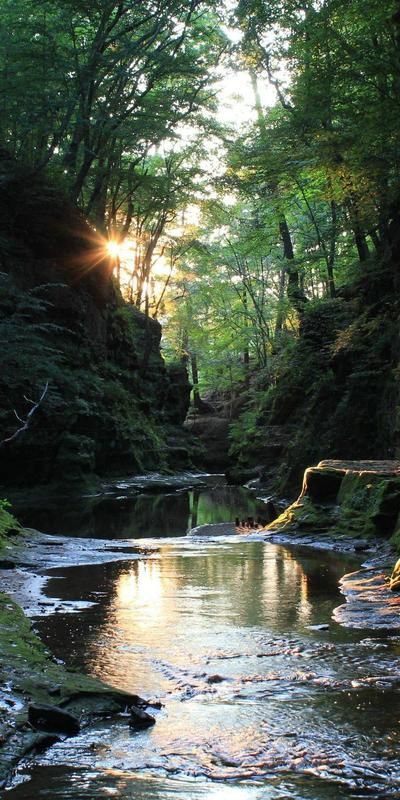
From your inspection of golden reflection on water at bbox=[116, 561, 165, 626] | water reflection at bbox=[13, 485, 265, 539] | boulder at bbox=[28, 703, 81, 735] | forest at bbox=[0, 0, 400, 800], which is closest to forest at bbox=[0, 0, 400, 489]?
forest at bbox=[0, 0, 400, 800]

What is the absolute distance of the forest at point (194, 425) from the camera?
3193mm

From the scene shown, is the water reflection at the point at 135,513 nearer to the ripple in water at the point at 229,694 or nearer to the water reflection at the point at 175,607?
the water reflection at the point at 175,607

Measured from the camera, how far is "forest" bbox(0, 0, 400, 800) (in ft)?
10.5

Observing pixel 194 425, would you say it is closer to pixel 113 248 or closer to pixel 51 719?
pixel 113 248

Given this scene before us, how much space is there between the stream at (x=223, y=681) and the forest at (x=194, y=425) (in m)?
0.02

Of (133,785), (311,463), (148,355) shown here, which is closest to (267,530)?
(311,463)

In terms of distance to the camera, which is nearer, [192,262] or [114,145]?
[114,145]

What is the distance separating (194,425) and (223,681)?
36785 millimetres

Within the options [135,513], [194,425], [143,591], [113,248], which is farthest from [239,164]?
[194,425]

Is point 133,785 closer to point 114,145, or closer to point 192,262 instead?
point 114,145

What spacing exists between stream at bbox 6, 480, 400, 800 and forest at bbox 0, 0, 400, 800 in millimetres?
22

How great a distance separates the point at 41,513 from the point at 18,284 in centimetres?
810

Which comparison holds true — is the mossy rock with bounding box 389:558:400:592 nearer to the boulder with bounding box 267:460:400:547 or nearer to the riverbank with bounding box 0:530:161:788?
the boulder with bounding box 267:460:400:547

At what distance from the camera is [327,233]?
2494 centimetres
